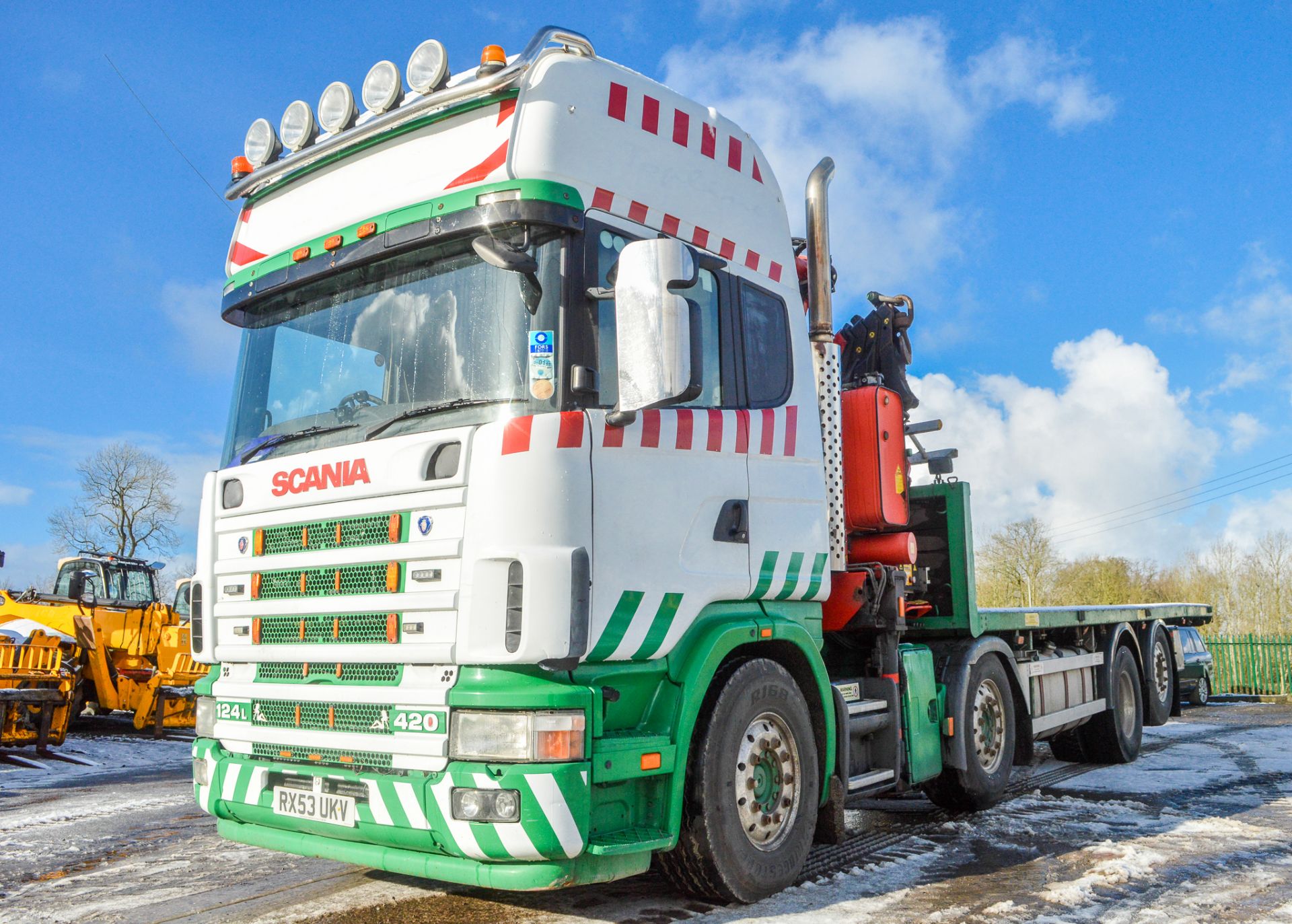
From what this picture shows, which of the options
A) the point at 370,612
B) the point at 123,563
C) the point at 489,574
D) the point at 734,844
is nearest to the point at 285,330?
the point at 370,612

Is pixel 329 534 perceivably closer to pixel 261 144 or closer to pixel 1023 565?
pixel 261 144

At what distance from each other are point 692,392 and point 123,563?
13.6m

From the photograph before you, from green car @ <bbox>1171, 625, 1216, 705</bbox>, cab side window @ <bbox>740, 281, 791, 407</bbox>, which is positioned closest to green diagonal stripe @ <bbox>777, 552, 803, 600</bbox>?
cab side window @ <bbox>740, 281, 791, 407</bbox>

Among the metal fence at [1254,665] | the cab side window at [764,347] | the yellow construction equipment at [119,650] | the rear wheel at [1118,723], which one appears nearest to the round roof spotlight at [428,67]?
the cab side window at [764,347]

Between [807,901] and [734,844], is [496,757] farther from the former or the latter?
[807,901]

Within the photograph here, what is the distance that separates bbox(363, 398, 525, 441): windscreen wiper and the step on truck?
0.01 m

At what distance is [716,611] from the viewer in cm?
456

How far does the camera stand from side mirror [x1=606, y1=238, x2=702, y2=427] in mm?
3879

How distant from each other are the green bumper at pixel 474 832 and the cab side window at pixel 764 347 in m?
2.10

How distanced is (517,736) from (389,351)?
1.76 meters

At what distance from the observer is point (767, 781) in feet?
15.5

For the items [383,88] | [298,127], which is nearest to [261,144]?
[298,127]

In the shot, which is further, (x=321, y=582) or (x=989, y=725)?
(x=989, y=725)

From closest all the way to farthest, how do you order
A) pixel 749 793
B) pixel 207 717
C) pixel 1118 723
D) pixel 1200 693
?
1. pixel 749 793
2. pixel 207 717
3. pixel 1118 723
4. pixel 1200 693
